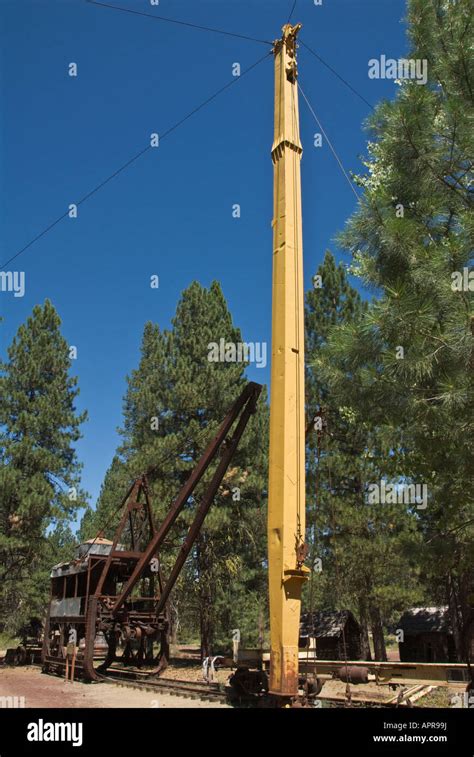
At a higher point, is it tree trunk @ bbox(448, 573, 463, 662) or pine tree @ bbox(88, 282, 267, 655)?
pine tree @ bbox(88, 282, 267, 655)

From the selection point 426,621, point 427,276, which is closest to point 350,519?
point 426,621

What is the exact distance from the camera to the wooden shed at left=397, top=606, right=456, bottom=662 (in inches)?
1160

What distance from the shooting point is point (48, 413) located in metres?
25.2

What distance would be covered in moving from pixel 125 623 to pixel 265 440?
11320mm

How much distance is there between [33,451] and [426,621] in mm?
21377

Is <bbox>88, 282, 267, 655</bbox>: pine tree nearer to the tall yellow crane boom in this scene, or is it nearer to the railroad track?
the railroad track

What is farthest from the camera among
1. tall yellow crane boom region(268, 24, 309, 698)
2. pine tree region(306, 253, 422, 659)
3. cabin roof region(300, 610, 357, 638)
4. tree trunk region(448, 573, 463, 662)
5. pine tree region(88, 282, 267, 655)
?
cabin roof region(300, 610, 357, 638)

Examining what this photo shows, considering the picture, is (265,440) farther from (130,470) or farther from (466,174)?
(466,174)

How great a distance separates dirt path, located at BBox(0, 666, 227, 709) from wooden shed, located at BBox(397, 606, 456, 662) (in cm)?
1882

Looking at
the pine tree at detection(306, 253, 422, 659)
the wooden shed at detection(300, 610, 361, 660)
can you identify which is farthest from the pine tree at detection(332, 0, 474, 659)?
the wooden shed at detection(300, 610, 361, 660)

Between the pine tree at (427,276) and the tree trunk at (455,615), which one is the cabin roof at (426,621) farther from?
the pine tree at (427,276)

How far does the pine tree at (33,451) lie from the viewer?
23.6 meters

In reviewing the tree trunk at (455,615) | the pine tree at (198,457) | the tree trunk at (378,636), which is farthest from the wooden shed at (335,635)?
the tree trunk at (455,615)

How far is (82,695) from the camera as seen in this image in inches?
544
